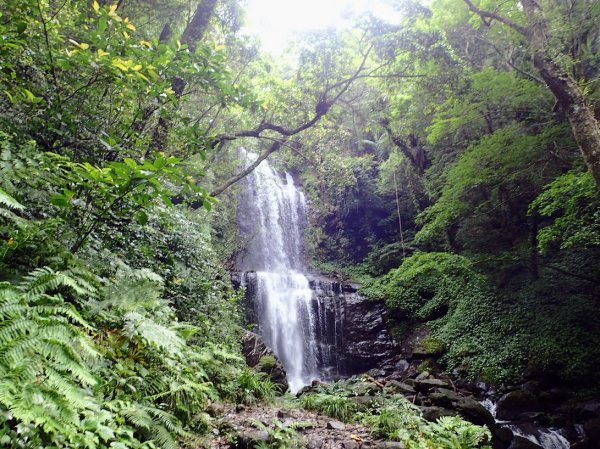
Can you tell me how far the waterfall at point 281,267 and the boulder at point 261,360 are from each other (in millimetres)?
3278

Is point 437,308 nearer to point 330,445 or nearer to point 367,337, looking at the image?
point 367,337

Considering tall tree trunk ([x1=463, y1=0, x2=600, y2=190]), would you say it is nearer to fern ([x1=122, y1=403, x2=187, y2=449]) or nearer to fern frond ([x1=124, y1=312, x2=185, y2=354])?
fern frond ([x1=124, y1=312, x2=185, y2=354])

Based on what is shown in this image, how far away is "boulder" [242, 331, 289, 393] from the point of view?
8656 mm

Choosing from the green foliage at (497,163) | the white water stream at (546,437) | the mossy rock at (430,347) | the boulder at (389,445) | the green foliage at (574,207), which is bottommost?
the white water stream at (546,437)

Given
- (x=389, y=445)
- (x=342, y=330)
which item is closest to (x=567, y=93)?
(x=389, y=445)

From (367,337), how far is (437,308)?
9.67ft

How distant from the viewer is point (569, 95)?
631 centimetres

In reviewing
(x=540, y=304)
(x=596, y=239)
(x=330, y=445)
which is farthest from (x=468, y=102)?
(x=330, y=445)

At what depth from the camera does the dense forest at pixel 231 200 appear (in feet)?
8.80

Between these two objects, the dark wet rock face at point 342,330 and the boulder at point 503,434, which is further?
the dark wet rock face at point 342,330

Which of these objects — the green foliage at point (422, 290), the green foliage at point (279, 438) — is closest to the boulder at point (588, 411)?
the green foliage at point (422, 290)

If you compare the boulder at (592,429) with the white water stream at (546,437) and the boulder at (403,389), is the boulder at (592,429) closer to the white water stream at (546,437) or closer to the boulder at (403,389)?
the white water stream at (546,437)

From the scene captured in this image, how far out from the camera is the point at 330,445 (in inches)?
172

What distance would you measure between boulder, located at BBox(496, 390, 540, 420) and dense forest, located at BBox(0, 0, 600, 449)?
729 millimetres
